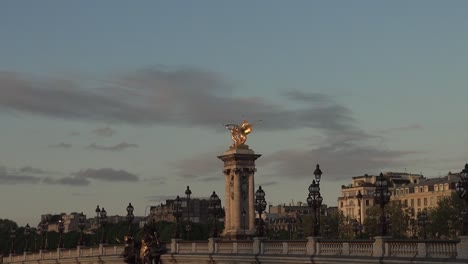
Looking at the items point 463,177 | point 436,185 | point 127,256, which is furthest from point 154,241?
point 436,185

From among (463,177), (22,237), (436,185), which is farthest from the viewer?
(436,185)

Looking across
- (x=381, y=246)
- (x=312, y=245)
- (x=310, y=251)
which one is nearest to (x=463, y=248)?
(x=381, y=246)

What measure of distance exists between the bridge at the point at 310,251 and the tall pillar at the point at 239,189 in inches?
397

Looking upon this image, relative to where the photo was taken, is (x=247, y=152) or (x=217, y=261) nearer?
(x=217, y=261)

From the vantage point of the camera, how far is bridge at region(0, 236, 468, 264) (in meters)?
34.9

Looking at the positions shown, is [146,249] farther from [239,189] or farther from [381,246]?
[239,189]

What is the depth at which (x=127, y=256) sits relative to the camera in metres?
48.2

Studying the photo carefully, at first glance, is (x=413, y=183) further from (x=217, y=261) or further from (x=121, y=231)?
(x=217, y=261)

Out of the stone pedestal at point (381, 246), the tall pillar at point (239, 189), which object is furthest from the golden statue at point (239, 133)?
the stone pedestal at point (381, 246)

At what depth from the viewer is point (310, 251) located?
4512 centimetres

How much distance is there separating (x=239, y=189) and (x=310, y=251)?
30.0m

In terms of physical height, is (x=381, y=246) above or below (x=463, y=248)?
above

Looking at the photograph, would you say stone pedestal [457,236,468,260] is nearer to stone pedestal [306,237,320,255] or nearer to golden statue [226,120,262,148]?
stone pedestal [306,237,320,255]

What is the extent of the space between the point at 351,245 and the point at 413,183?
16184 cm
